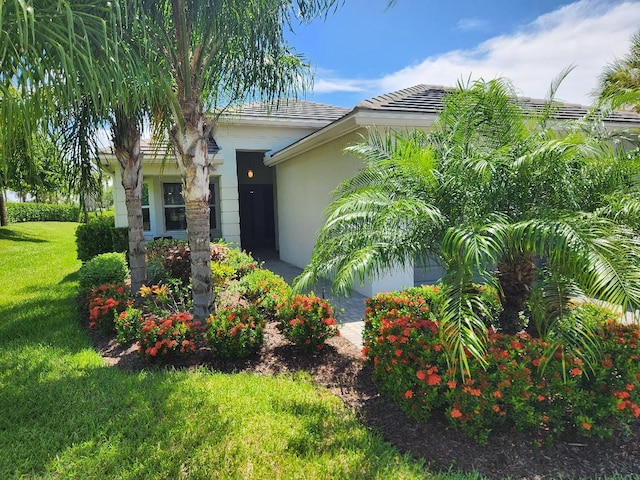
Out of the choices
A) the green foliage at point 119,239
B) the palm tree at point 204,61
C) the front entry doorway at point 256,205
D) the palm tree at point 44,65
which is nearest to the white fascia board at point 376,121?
the palm tree at point 204,61

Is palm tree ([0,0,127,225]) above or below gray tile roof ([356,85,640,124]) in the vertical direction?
below

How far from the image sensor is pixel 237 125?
13180 mm

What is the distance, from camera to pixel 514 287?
4.14m

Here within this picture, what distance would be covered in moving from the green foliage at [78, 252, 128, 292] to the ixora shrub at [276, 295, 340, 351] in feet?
15.0

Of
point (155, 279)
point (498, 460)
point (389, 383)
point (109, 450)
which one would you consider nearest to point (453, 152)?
point (389, 383)

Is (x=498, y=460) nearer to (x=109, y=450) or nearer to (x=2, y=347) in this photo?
(x=109, y=450)

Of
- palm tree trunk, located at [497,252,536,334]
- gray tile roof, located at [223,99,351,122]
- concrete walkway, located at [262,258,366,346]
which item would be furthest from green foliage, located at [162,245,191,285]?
palm tree trunk, located at [497,252,536,334]

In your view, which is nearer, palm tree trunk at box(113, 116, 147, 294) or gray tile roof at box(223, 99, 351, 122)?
palm tree trunk at box(113, 116, 147, 294)

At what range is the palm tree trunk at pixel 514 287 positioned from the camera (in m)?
4.04

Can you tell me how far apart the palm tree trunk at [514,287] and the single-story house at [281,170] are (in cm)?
401

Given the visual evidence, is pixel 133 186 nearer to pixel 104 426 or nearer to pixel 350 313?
pixel 350 313

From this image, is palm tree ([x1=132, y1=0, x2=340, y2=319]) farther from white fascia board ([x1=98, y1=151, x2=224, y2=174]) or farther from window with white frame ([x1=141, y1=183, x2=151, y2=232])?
window with white frame ([x1=141, y1=183, x2=151, y2=232])

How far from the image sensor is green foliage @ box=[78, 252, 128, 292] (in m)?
7.67

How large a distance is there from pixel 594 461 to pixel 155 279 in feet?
27.7
